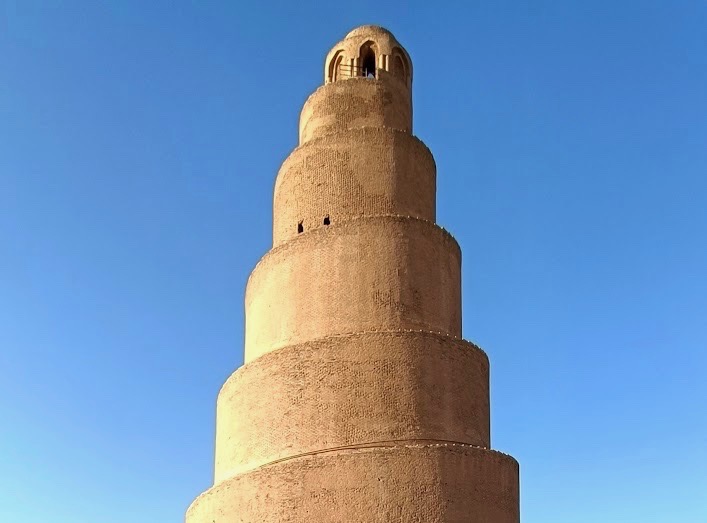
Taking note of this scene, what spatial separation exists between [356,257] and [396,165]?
2347 mm

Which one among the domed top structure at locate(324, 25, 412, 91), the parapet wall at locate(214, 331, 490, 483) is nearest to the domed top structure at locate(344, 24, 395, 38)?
the domed top structure at locate(324, 25, 412, 91)

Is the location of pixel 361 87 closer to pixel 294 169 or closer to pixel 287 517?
pixel 294 169

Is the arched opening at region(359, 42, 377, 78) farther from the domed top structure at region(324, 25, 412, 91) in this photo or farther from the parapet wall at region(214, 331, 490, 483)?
the parapet wall at region(214, 331, 490, 483)

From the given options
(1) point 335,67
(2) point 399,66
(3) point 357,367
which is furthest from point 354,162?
(3) point 357,367

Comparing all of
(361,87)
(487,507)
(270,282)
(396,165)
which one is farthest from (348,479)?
(361,87)

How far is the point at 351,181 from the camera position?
49.9 feet

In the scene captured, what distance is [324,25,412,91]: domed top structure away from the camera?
17859mm

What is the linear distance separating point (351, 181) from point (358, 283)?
2.23 meters

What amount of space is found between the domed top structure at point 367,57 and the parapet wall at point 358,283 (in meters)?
4.72

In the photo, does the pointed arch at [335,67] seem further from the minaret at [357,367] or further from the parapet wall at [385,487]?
the parapet wall at [385,487]

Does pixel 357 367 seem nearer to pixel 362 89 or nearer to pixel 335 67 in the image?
pixel 362 89

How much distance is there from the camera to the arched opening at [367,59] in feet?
59.3

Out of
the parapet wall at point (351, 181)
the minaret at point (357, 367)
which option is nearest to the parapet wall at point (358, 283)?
the minaret at point (357, 367)

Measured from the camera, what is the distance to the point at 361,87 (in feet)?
55.1
